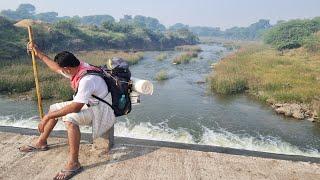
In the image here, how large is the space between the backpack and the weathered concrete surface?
0.63 m

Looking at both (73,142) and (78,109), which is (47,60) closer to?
(78,109)

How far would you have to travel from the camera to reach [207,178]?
418 centimetres

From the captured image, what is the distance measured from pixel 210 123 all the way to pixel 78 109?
8.07 m

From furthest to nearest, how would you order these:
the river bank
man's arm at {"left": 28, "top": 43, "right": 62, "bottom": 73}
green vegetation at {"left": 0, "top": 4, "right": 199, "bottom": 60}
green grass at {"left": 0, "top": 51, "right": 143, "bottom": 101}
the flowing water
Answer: green vegetation at {"left": 0, "top": 4, "right": 199, "bottom": 60} → green grass at {"left": 0, "top": 51, "right": 143, "bottom": 101} → the river bank → the flowing water → man's arm at {"left": 28, "top": 43, "right": 62, "bottom": 73}

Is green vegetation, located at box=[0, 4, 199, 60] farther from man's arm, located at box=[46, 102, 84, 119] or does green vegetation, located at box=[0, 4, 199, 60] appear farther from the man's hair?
man's arm, located at box=[46, 102, 84, 119]

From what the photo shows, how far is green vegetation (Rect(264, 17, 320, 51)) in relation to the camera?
4524 centimetres

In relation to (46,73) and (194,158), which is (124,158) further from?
(46,73)

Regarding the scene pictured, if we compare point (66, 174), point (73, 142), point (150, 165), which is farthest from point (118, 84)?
point (66, 174)

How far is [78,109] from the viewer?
4.08 metres

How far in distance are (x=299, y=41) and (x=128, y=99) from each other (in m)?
46.5

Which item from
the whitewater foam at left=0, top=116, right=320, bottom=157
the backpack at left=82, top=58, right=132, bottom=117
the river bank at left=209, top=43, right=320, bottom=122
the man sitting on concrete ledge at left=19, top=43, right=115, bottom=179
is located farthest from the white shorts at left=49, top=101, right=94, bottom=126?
the river bank at left=209, top=43, right=320, bottom=122

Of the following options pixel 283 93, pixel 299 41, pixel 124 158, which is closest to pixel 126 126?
pixel 124 158

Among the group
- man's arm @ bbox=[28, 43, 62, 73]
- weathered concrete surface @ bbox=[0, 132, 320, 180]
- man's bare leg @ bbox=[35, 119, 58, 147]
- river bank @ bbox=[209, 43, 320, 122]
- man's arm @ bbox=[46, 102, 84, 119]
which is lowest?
river bank @ bbox=[209, 43, 320, 122]

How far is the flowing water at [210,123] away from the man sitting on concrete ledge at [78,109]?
5318 millimetres
